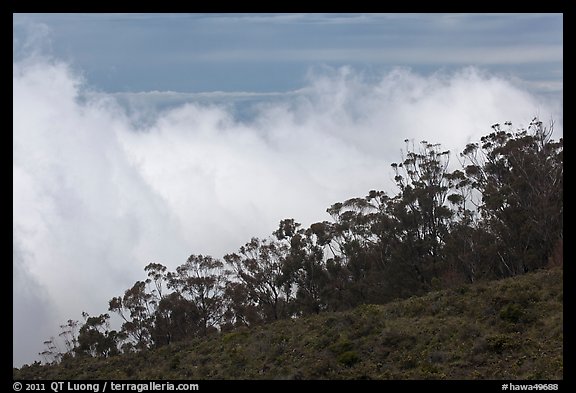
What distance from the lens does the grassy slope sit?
626 inches

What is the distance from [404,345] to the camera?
17844 mm

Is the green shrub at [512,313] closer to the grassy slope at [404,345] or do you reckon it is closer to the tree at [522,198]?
the grassy slope at [404,345]

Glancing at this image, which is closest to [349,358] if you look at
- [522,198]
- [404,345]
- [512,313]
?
[404,345]

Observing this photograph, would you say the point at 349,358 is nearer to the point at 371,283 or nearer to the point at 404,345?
the point at 404,345

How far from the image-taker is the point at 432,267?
100ft

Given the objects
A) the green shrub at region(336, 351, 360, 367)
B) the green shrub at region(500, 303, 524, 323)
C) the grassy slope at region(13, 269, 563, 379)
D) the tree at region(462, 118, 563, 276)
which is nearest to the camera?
the grassy slope at region(13, 269, 563, 379)

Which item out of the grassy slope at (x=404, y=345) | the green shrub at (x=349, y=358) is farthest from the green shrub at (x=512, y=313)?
the green shrub at (x=349, y=358)

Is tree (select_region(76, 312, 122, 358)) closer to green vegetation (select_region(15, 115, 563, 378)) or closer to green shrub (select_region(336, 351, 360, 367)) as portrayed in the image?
green vegetation (select_region(15, 115, 563, 378))

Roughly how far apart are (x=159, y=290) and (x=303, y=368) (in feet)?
60.1

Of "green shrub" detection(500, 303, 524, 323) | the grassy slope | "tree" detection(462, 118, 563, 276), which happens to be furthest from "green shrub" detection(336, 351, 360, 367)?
"tree" detection(462, 118, 563, 276)

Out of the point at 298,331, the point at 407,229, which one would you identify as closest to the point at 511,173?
the point at 407,229
